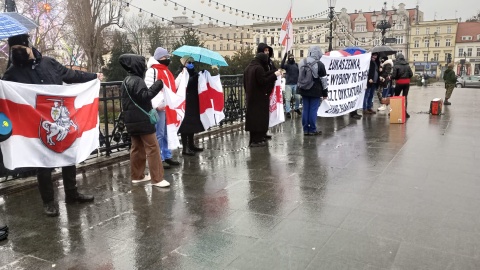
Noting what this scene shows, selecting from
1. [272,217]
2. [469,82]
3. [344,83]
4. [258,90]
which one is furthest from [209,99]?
[469,82]

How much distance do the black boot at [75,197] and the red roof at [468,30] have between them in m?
98.4

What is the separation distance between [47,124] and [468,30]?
100359 millimetres

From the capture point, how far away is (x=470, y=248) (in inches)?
142

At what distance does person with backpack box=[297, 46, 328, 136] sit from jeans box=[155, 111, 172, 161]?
3635 mm

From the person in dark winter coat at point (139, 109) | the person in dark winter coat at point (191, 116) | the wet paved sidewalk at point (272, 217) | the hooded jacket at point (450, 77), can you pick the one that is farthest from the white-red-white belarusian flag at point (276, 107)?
the hooded jacket at point (450, 77)

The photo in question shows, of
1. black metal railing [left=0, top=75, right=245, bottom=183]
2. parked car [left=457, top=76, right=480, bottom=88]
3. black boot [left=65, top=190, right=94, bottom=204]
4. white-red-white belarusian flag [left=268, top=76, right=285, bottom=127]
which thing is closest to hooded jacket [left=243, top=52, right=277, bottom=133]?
white-red-white belarusian flag [left=268, top=76, right=285, bottom=127]

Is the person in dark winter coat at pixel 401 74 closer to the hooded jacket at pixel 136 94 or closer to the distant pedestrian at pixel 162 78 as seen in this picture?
the distant pedestrian at pixel 162 78

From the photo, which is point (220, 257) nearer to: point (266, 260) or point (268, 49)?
point (266, 260)

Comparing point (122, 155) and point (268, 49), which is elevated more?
point (268, 49)

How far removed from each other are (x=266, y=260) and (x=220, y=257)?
0.39 m

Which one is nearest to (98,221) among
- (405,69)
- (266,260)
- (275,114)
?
(266,260)

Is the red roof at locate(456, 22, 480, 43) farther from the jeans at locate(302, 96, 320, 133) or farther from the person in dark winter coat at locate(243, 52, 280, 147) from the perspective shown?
the person in dark winter coat at locate(243, 52, 280, 147)

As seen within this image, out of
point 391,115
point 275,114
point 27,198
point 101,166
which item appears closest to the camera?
point 27,198

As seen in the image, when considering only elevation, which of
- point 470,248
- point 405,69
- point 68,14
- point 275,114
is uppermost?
point 68,14
